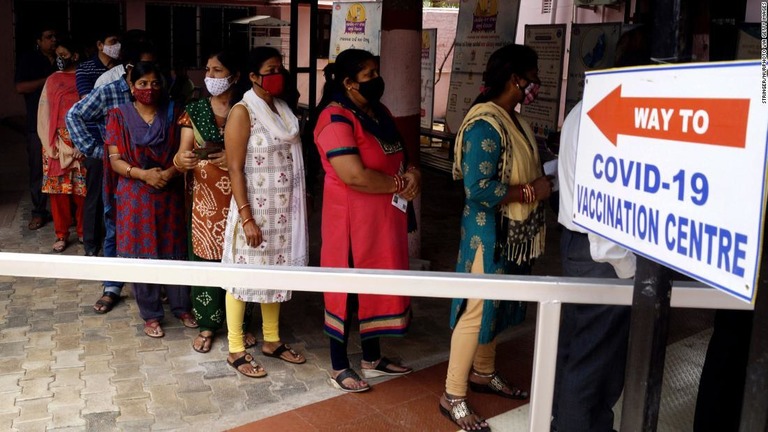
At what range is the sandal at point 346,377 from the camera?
12.4 feet

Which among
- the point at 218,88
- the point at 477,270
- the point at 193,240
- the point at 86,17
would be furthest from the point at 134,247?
the point at 86,17

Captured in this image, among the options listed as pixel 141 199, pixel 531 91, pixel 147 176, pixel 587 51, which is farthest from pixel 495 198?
pixel 587 51

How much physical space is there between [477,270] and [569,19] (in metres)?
10.9

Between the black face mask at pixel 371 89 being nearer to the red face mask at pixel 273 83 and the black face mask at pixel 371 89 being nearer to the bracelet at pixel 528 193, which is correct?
the red face mask at pixel 273 83

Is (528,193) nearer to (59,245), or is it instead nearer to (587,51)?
(587,51)

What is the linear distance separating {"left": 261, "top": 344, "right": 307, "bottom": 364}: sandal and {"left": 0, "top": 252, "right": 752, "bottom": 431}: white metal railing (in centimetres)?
235

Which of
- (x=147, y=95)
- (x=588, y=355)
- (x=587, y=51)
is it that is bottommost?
(x=588, y=355)

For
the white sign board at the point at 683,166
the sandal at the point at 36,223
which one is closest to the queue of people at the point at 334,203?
the white sign board at the point at 683,166

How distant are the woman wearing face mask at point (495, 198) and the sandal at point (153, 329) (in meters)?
1.86

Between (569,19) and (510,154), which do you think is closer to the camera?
(510,154)

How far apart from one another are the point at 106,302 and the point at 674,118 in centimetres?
417

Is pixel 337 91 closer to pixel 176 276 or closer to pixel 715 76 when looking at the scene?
pixel 176 276

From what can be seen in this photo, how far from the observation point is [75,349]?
425cm

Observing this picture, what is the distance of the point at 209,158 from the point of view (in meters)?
4.01
